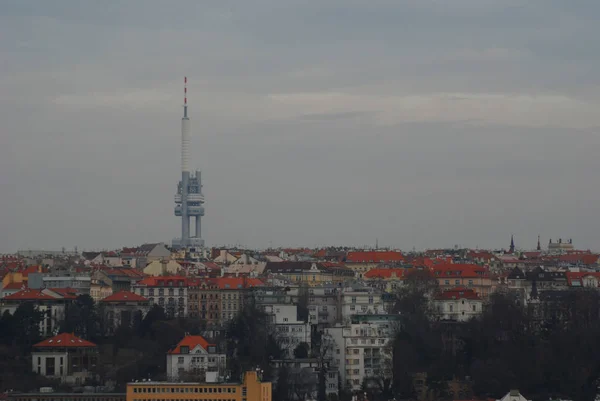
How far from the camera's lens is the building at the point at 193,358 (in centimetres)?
8475

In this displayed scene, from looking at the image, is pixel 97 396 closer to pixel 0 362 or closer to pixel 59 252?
pixel 0 362

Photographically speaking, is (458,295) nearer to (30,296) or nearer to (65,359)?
(30,296)

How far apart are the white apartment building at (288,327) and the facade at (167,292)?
934 centimetres

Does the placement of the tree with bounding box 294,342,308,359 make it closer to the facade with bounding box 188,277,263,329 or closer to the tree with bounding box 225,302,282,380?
the tree with bounding box 225,302,282,380

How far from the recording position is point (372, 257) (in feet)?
483

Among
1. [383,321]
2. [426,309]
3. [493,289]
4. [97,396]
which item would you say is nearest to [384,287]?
[493,289]

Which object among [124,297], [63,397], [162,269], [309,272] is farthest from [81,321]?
[309,272]

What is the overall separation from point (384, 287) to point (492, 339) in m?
26.6

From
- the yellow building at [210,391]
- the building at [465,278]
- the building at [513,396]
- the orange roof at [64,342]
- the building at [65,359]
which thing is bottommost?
the building at [513,396]

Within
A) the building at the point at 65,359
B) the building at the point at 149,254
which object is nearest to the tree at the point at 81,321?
the building at the point at 65,359

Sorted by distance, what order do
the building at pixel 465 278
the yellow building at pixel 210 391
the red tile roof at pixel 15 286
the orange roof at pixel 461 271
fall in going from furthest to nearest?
the orange roof at pixel 461 271, the building at pixel 465 278, the red tile roof at pixel 15 286, the yellow building at pixel 210 391

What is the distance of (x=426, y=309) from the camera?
10588cm

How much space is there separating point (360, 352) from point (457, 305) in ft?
56.3

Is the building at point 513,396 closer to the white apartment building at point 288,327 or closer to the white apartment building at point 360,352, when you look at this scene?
the white apartment building at point 360,352
